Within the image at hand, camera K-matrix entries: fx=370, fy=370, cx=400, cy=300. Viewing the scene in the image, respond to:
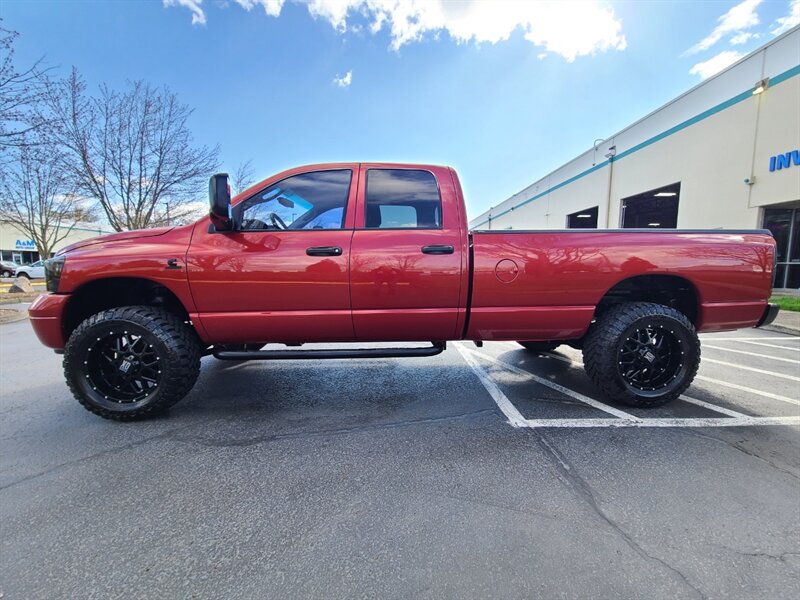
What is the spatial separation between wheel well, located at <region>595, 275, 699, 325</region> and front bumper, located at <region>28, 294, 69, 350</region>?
183 inches

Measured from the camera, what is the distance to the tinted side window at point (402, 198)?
10.6 ft

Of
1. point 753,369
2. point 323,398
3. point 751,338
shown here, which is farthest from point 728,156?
point 323,398

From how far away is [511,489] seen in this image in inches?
84.5

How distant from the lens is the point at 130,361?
3.02 m

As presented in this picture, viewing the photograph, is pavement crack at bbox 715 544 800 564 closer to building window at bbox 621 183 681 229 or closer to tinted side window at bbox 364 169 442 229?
tinted side window at bbox 364 169 442 229

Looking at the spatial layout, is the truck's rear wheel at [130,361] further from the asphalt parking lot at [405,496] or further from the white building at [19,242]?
the white building at [19,242]

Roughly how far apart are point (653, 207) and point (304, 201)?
2203cm

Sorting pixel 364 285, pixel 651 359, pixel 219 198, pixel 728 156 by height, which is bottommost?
pixel 651 359

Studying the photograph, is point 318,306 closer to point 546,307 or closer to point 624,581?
point 546,307

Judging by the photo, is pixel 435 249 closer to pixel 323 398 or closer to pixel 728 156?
pixel 323 398

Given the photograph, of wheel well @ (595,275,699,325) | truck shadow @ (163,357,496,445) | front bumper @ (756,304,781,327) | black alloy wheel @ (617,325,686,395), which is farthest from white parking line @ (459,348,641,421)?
front bumper @ (756,304,781,327)

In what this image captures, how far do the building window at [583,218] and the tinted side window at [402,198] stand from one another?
2176cm

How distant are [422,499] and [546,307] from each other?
74.6 inches

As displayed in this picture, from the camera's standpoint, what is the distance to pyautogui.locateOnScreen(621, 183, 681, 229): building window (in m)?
16.7
